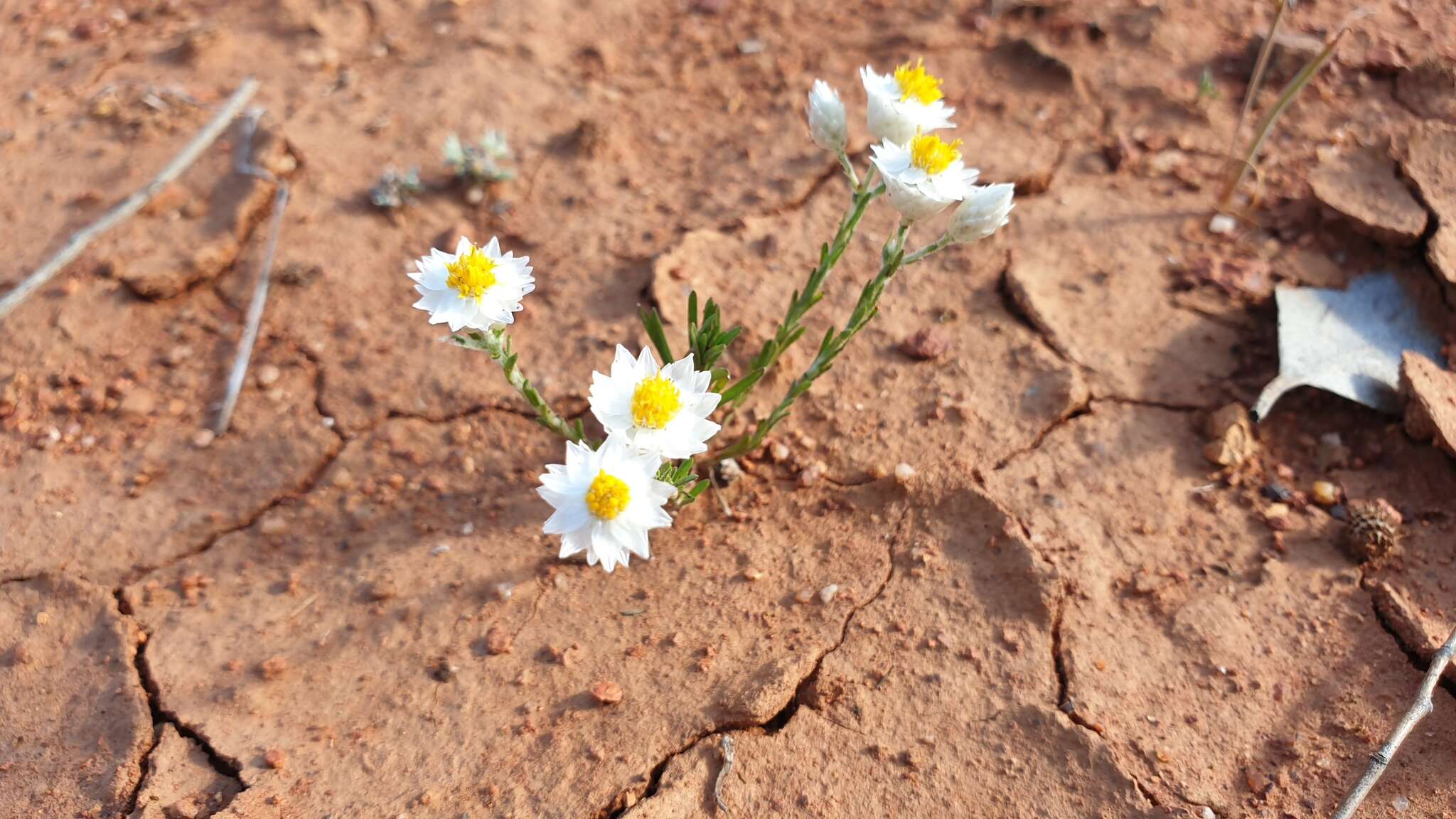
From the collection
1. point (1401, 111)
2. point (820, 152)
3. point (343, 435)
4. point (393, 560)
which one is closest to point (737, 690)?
point (393, 560)

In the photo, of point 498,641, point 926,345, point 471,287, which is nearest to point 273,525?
point 498,641

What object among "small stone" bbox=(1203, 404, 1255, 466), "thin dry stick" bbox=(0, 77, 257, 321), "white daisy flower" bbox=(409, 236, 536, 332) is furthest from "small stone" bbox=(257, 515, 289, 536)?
"small stone" bbox=(1203, 404, 1255, 466)

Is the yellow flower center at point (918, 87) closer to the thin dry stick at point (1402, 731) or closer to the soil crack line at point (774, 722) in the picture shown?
the soil crack line at point (774, 722)

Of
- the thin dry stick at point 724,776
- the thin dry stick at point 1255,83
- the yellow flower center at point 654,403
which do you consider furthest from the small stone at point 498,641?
the thin dry stick at point 1255,83

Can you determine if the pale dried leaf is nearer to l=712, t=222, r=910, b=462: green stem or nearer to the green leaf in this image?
l=712, t=222, r=910, b=462: green stem

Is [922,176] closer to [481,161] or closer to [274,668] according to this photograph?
[481,161]

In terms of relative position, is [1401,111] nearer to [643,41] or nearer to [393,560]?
[643,41]
